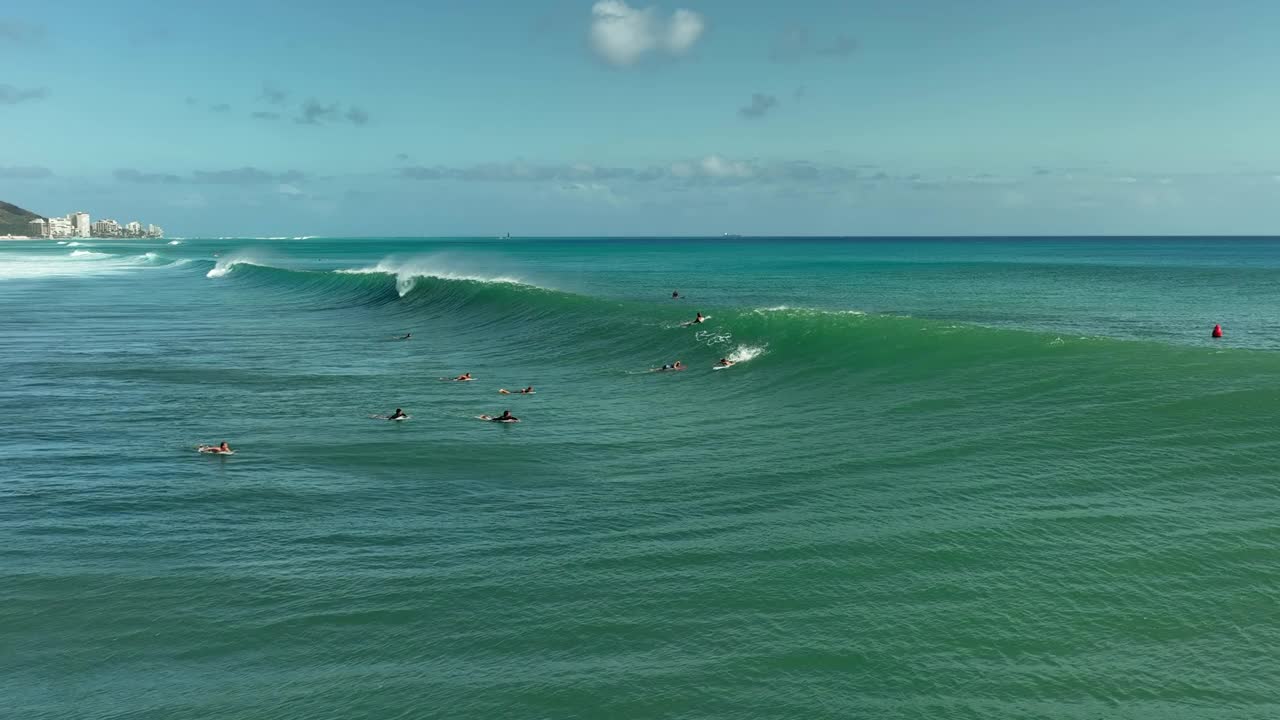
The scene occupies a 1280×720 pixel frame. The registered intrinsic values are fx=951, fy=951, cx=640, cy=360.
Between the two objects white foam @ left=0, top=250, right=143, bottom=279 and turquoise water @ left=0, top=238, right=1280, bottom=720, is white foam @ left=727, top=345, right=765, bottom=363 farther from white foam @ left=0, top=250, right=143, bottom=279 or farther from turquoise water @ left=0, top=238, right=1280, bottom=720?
white foam @ left=0, top=250, right=143, bottom=279

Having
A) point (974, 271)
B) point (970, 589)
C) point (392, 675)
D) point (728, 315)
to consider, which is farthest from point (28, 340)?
point (974, 271)

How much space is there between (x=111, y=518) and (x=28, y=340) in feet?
129

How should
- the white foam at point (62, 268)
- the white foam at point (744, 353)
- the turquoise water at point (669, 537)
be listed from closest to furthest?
the turquoise water at point (669, 537) → the white foam at point (744, 353) → the white foam at point (62, 268)

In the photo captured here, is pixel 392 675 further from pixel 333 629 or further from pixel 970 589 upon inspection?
pixel 970 589

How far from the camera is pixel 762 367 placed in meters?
39.5

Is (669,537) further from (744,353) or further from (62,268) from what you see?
(62,268)

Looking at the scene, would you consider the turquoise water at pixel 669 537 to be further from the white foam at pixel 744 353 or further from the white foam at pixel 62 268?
the white foam at pixel 62 268

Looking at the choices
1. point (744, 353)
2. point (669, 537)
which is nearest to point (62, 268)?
point (744, 353)

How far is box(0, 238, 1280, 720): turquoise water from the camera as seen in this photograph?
44.5 ft

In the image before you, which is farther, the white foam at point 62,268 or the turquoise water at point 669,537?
the white foam at point 62,268

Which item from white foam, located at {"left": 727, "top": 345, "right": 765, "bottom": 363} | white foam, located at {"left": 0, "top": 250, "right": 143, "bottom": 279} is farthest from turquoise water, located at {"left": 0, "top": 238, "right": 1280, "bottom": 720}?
white foam, located at {"left": 0, "top": 250, "right": 143, "bottom": 279}

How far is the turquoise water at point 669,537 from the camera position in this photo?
13.6m

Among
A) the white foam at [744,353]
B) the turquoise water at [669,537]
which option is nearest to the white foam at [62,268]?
the turquoise water at [669,537]

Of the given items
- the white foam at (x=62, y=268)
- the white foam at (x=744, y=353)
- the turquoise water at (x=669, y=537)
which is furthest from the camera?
the white foam at (x=62, y=268)
